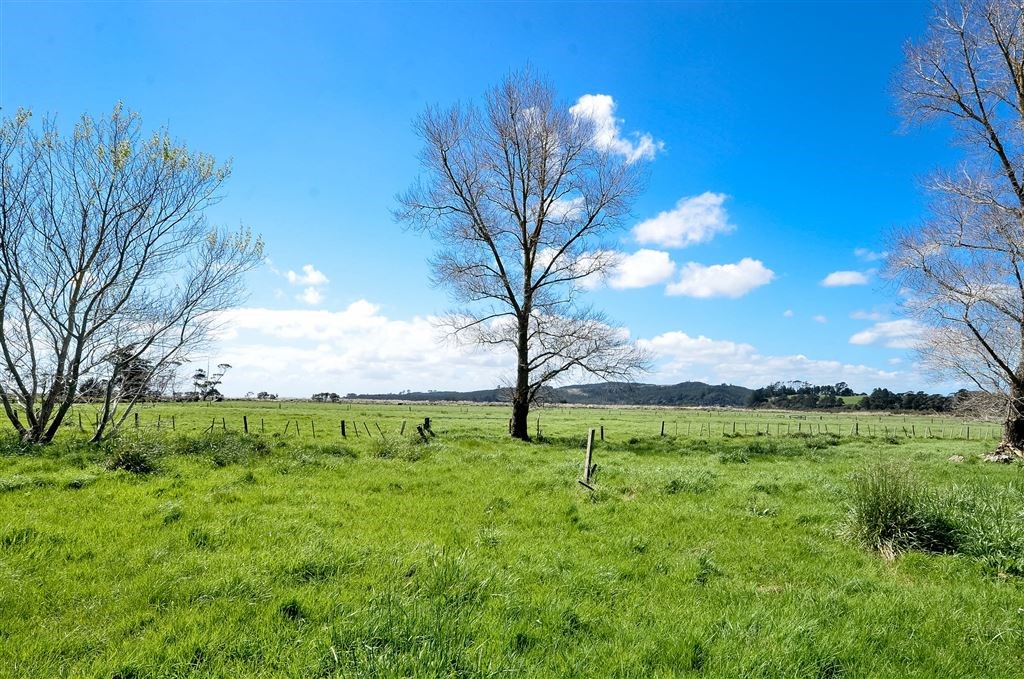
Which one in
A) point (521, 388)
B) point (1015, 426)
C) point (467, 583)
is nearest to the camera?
point (467, 583)

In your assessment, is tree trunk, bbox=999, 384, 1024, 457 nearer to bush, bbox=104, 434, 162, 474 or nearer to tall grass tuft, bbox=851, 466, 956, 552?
tall grass tuft, bbox=851, 466, 956, 552

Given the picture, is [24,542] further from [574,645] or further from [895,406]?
[895,406]

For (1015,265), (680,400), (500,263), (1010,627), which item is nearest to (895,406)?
(680,400)

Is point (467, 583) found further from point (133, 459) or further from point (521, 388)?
point (521, 388)

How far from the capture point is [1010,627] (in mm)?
5938

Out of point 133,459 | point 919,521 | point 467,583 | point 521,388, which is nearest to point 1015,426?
point 919,521

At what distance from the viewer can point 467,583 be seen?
6.47 m

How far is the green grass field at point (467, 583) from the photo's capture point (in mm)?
4879

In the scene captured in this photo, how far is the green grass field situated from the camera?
16.0 ft

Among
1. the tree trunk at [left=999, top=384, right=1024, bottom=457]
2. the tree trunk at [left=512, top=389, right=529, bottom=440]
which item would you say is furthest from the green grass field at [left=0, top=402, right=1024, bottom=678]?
the tree trunk at [left=999, top=384, right=1024, bottom=457]

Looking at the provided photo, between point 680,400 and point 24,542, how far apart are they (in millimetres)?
A: 207024

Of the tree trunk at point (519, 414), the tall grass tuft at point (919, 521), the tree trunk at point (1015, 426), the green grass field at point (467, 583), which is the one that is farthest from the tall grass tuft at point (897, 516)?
the tree trunk at point (1015, 426)

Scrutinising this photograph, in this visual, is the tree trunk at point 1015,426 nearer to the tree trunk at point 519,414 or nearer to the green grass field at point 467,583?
the green grass field at point 467,583

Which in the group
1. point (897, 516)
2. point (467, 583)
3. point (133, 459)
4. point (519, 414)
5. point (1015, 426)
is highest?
point (519, 414)
